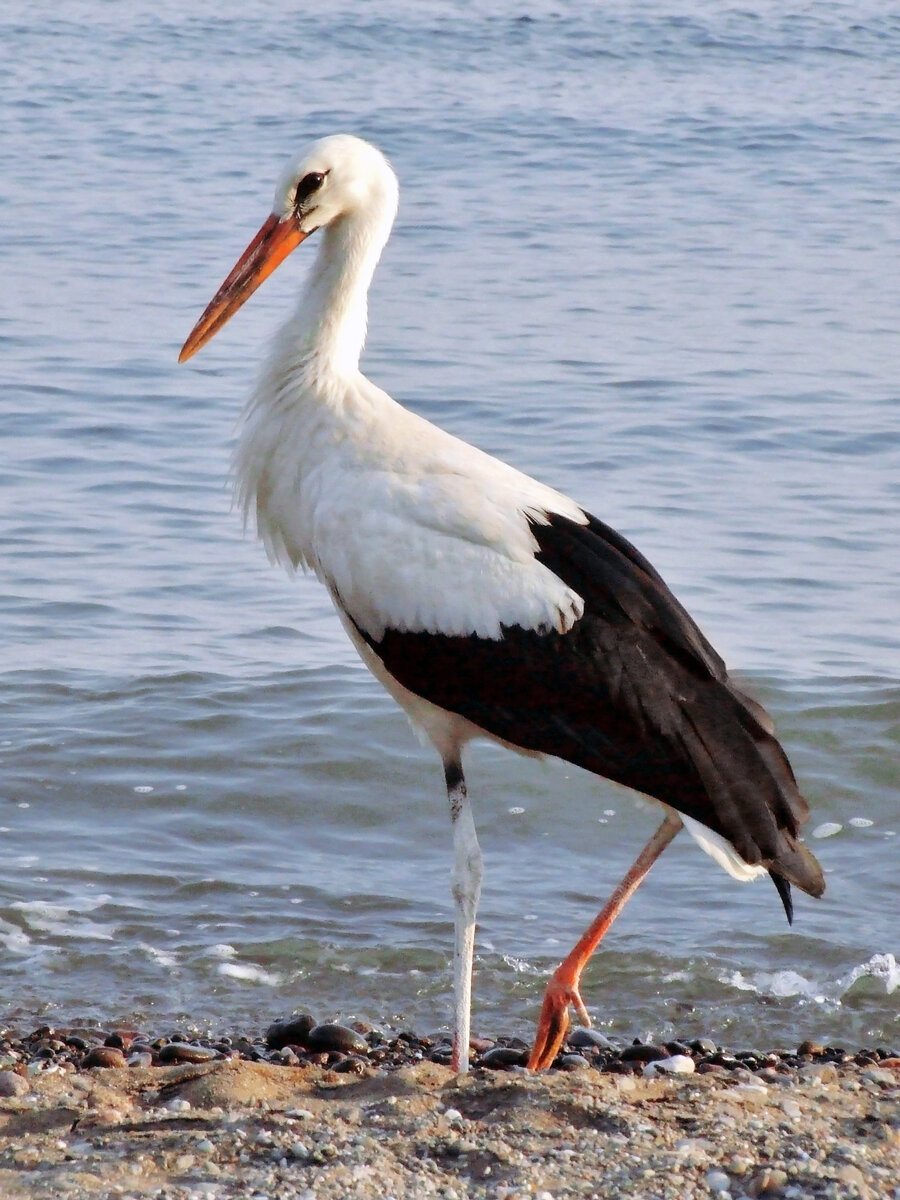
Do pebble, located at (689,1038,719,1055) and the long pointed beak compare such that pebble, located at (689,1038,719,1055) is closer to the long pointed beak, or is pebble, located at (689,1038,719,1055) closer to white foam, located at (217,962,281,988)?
white foam, located at (217,962,281,988)

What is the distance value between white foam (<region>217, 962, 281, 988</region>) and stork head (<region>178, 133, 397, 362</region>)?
2.23m

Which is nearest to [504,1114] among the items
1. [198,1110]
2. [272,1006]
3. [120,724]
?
[198,1110]

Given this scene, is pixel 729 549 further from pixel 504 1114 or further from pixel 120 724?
pixel 504 1114

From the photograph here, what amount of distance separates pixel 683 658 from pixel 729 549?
17.6 ft

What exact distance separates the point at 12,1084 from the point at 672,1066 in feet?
6.63

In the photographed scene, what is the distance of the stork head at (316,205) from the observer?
602 cm

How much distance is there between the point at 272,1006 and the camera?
662 centimetres

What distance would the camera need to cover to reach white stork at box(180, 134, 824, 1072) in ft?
18.1

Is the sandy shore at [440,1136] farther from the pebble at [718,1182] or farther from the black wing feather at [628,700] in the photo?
the black wing feather at [628,700]

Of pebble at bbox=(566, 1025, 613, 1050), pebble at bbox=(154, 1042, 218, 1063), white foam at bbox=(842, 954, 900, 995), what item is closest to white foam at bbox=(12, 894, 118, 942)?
pebble at bbox=(154, 1042, 218, 1063)

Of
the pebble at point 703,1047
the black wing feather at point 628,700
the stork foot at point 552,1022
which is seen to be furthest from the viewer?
the pebble at point 703,1047

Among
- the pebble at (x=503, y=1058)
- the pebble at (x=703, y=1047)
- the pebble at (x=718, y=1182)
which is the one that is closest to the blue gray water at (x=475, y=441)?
the pebble at (x=703, y=1047)

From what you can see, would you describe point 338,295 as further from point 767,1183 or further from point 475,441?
point 475,441

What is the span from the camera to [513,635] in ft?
18.4
